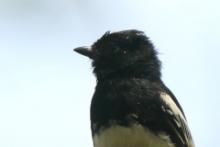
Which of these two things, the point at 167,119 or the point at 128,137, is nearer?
the point at 128,137

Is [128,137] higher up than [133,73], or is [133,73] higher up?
[133,73]

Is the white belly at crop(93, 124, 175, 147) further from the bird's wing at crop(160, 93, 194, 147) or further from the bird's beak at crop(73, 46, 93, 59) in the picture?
the bird's beak at crop(73, 46, 93, 59)

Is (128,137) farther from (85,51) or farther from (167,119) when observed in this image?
(85,51)

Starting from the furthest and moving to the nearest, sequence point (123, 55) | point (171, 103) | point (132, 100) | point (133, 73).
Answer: point (123, 55)
point (133, 73)
point (171, 103)
point (132, 100)

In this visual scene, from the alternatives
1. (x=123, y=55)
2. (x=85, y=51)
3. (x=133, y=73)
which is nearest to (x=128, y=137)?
(x=133, y=73)

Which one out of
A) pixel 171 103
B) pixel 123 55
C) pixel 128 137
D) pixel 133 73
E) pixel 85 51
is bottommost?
pixel 128 137

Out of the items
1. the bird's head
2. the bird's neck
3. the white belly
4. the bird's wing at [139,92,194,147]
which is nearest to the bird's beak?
the bird's head

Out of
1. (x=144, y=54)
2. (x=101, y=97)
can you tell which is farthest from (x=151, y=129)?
(x=144, y=54)
